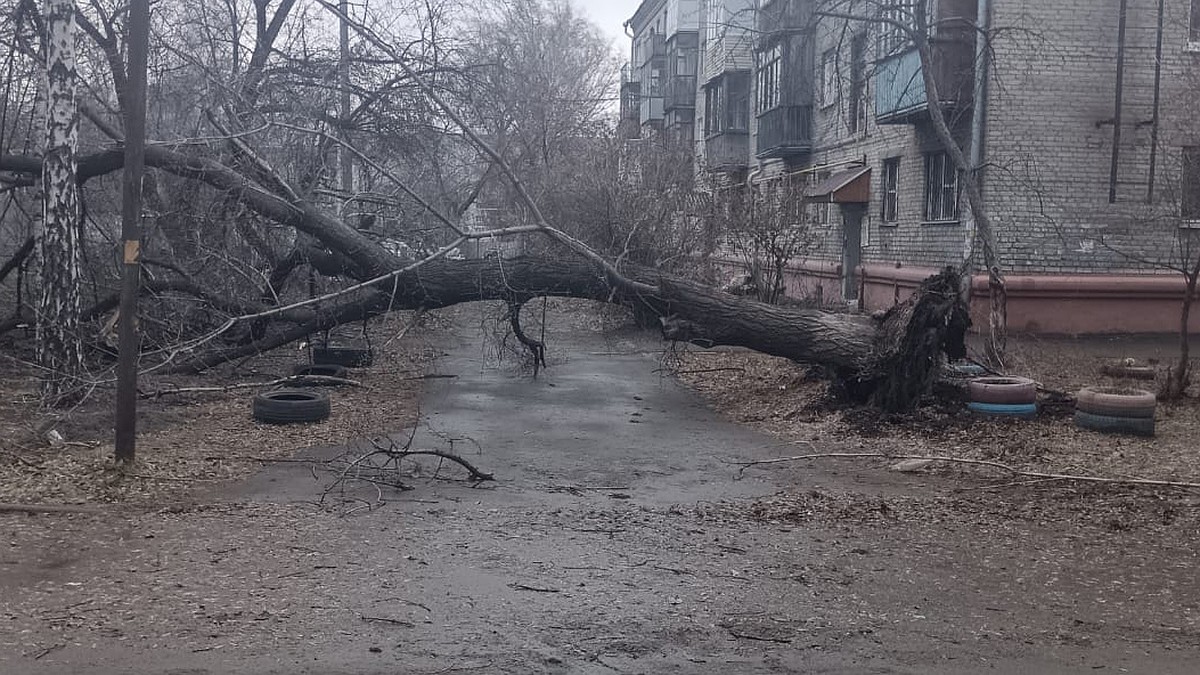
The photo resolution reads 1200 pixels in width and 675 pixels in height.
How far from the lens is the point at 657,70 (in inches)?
1734

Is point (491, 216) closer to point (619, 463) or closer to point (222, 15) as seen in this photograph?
point (222, 15)

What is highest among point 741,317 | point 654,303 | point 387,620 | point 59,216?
point 59,216

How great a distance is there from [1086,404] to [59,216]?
9229 millimetres

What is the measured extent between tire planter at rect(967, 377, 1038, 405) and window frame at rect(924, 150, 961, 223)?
7.89 meters

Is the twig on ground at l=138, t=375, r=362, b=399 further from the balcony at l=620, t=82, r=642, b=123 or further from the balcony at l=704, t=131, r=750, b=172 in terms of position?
the balcony at l=620, t=82, r=642, b=123

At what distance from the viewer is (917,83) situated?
59.0 feet

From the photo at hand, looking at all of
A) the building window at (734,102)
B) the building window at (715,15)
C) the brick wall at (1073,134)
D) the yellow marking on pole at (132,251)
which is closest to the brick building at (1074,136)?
the brick wall at (1073,134)

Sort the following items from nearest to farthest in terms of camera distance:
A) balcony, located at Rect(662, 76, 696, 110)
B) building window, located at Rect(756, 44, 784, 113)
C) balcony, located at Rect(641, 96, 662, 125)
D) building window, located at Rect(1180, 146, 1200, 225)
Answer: building window, located at Rect(1180, 146, 1200, 225) → building window, located at Rect(756, 44, 784, 113) → balcony, located at Rect(662, 76, 696, 110) → balcony, located at Rect(641, 96, 662, 125)

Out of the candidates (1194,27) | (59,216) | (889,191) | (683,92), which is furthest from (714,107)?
(59,216)

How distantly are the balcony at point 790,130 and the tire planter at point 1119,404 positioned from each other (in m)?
15.8

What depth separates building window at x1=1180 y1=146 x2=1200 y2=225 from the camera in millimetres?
12602

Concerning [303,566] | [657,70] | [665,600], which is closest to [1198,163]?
[665,600]

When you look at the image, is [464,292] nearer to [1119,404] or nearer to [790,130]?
[1119,404]

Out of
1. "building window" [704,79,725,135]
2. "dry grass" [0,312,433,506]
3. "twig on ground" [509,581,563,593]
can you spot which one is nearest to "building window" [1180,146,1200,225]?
"dry grass" [0,312,433,506]
